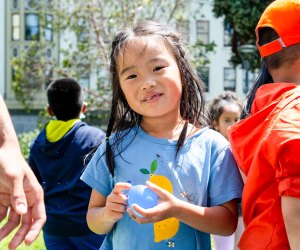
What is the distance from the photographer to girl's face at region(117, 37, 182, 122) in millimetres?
2314

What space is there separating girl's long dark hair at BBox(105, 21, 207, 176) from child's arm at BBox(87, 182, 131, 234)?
0.55 ft

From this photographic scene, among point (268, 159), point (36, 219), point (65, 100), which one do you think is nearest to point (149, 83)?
point (268, 159)

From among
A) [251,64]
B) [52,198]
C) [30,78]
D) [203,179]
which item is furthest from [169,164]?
[251,64]

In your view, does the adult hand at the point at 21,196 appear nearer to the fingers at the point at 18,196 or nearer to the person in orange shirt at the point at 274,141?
the fingers at the point at 18,196

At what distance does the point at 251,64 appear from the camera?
21.8 m

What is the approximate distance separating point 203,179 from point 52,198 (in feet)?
7.71

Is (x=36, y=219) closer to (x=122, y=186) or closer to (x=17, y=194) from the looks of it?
(x=17, y=194)

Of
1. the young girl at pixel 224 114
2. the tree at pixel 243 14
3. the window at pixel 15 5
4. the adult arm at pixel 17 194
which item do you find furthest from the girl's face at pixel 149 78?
the window at pixel 15 5

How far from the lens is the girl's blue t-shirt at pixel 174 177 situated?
7.40 ft

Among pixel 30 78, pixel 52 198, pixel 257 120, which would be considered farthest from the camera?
pixel 30 78

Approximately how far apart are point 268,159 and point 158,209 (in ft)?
1.26

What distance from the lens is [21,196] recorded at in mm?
1768

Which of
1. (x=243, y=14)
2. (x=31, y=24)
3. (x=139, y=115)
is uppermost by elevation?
(x=243, y=14)

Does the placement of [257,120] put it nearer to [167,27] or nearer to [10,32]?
[167,27]
